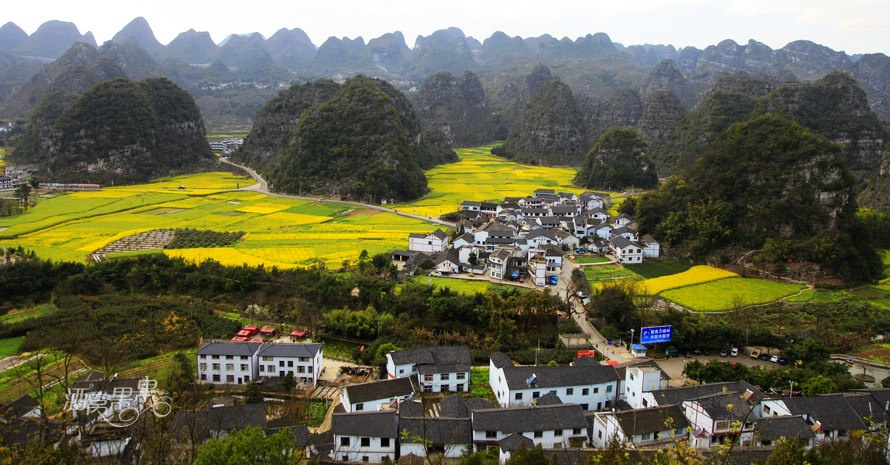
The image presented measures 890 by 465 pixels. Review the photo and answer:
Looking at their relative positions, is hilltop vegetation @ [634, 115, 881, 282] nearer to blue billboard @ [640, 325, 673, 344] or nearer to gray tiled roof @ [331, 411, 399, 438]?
blue billboard @ [640, 325, 673, 344]

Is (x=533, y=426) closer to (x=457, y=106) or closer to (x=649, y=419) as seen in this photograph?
(x=649, y=419)

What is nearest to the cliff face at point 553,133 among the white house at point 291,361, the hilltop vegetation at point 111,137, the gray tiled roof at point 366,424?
the hilltop vegetation at point 111,137

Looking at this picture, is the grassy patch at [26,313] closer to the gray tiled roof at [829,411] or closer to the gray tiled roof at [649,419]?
the gray tiled roof at [649,419]

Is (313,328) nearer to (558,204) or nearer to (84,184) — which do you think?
(558,204)

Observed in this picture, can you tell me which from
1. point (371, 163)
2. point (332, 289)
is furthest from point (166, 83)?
point (332, 289)

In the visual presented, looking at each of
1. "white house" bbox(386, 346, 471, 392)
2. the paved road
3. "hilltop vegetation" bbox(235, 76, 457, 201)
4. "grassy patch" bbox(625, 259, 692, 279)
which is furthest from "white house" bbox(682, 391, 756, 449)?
"hilltop vegetation" bbox(235, 76, 457, 201)

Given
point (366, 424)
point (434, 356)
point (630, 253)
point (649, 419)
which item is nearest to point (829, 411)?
point (649, 419)
